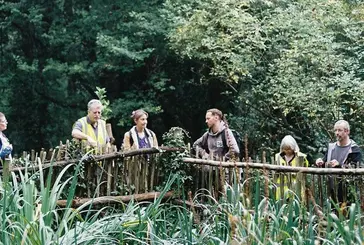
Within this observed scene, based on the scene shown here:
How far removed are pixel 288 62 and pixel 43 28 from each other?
8.23m

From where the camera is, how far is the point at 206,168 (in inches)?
275

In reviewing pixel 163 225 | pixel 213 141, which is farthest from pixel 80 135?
pixel 163 225

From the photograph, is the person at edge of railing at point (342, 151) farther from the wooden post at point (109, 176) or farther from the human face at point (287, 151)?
the wooden post at point (109, 176)

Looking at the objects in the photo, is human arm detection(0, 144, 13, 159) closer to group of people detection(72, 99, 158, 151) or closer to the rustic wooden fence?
the rustic wooden fence

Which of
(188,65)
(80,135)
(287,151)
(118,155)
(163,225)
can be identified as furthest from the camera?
(188,65)

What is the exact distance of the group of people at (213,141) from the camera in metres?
7.04

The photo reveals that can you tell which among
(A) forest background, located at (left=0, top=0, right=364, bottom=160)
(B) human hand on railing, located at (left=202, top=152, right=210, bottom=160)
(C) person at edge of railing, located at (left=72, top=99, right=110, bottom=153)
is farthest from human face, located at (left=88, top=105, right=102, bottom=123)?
(A) forest background, located at (left=0, top=0, right=364, bottom=160)

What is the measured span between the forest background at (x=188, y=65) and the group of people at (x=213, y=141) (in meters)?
4.96

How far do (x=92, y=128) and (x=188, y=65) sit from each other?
867 centimetres

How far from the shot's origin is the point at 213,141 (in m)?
7.64

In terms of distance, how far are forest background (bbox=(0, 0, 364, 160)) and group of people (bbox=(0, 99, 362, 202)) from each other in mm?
4960

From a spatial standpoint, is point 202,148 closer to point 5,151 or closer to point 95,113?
point 95,113

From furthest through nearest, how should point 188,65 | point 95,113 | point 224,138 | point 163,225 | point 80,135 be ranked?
point 188,65 → point 224,138 → point 95,113 → point 80,135 → point 163,225

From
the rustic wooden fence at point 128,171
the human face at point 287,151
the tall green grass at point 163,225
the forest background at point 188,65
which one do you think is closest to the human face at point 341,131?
the human face at point 287,151
